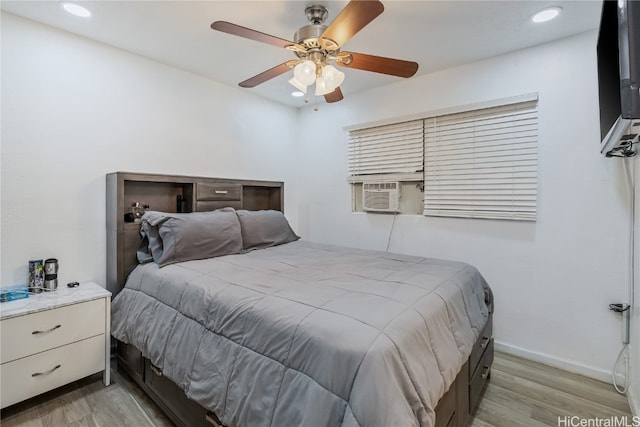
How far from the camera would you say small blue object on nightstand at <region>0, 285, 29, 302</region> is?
1.90 meters

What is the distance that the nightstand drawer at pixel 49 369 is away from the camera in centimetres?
175

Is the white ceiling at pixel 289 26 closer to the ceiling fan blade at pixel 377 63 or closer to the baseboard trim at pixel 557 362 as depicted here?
the ceiling fan blade at pixel 377 63

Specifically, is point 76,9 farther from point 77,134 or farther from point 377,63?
point 377,63

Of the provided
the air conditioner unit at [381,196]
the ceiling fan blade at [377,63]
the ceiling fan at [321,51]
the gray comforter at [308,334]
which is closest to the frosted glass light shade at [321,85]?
the ceiling fan at [321,51]

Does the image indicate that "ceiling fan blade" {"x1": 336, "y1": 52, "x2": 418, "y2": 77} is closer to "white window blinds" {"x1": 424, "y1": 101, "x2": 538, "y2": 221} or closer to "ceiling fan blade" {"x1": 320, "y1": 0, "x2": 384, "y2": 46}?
"ceiling fan blade" {"x1": 320, "y1": 0, "x2": 384, "y2": 46}

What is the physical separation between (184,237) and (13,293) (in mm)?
1052

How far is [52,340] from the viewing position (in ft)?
6.21

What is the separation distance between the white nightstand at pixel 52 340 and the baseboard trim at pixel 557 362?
10.3ft

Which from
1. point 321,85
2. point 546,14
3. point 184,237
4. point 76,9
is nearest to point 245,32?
point 321,85

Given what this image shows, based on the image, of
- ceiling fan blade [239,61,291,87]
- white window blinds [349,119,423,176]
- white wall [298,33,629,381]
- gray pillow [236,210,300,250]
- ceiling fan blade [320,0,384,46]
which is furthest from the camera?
white window blinds [349,119,423,176]

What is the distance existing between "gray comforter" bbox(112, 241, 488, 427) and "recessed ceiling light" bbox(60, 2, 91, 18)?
1.81 m

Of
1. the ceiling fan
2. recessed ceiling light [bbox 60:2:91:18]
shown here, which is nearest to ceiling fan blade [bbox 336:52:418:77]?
the ceiling fan

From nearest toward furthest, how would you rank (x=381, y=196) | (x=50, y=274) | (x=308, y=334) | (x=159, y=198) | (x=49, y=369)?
(x=308, y=334), (x=49, y=369), (x=50, y=274), (x=159, y=198), (x=381, y=196)

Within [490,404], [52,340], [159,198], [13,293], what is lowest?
[490,404]
